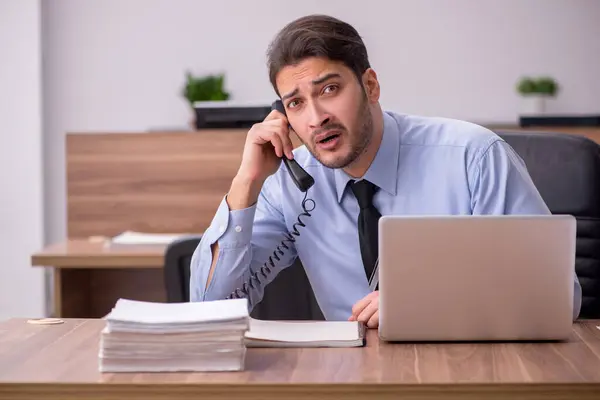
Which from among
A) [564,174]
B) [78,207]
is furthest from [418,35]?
[564,174]

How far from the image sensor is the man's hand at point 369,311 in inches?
61.2

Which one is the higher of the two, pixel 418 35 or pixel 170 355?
pixel 418 35

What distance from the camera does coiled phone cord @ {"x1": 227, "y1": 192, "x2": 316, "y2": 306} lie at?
6.41 ft

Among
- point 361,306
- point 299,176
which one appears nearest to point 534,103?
point 299,176

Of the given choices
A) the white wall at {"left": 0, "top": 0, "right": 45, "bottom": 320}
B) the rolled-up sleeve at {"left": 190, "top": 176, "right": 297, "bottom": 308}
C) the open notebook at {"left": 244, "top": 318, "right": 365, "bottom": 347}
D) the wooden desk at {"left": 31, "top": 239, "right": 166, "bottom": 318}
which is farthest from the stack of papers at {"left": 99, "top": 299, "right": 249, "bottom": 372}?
the white wall at {"left": 0, "top": 0, "right": 45, "bottom": 320}

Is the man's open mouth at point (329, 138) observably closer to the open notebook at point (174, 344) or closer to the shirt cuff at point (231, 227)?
the shirt cuff at point (231, 227)

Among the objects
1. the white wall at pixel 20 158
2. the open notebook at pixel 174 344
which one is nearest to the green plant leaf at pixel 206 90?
the white wall at pixel 20 158

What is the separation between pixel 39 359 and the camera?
4.43 ft

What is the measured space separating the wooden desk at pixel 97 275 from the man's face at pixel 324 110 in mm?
1171

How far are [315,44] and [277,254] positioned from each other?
0.47 meters

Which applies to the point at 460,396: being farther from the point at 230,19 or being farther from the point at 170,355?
the point at 230,19

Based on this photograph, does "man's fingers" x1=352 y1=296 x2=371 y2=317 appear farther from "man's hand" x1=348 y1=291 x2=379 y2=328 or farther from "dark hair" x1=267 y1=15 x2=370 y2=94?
"dark hair" x1=267 y1=15 x2=370 y2=94

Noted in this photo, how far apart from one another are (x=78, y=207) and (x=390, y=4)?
1901 millimetres

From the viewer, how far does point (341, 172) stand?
6.41 ft
